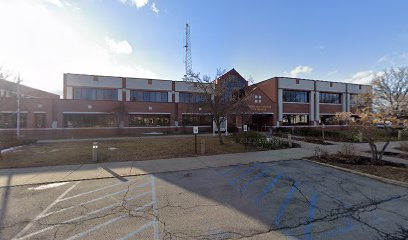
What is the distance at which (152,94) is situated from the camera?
29797 mm

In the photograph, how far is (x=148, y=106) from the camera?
28250mm

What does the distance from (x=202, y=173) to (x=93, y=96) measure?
26.8m

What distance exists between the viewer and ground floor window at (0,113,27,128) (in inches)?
829

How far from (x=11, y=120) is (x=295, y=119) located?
4231cm

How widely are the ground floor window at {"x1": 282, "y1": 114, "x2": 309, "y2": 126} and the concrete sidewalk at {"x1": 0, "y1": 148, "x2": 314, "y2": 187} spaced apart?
24469 mm

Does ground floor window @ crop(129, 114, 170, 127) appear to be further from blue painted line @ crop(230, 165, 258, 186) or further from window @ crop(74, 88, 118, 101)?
blue painted line @ crop(230, 165, 258, 186)

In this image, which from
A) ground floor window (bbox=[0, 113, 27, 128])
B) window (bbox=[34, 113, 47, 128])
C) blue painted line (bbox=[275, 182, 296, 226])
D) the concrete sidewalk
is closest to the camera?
blue painted line (bbox=[275, 182, 296, 226])

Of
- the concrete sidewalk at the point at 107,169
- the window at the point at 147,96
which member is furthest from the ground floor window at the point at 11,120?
the concrete sidewalk at the point at 107,169

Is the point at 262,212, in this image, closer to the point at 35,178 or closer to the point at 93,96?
the point at 35,178

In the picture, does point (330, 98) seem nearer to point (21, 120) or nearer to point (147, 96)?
point (147, 96)

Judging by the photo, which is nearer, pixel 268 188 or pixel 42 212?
pixel 42 212

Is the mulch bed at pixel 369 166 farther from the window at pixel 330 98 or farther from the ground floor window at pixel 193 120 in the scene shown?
the window at pixel 330 98

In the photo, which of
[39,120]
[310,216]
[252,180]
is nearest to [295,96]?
[252,180]

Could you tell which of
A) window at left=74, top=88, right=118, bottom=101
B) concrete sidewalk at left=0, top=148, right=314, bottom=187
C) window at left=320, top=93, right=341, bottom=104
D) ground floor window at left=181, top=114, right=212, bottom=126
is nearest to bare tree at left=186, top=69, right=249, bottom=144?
concrete sidewalk at left=0, top=148, right=314, bottom=187
